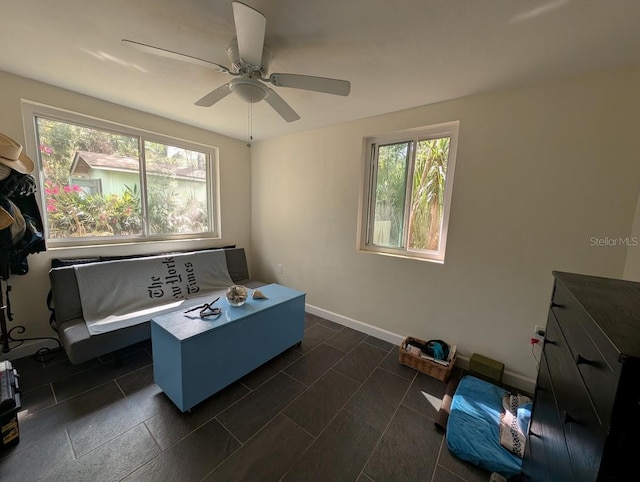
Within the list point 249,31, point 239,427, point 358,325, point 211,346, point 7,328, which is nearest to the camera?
point 249,31

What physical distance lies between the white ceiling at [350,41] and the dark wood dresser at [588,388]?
1.32 metres

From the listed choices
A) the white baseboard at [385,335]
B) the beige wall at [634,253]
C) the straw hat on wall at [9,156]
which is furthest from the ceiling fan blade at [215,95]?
the beige wall at [634,253]

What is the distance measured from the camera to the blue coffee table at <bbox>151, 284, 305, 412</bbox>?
5.05 ft

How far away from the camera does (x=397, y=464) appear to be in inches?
53.3

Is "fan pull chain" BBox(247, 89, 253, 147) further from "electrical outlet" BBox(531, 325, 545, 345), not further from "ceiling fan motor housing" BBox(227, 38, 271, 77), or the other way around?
"electrical outlet" BBox(531, 325, 545, 345)

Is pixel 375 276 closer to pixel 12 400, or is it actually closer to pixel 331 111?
pixel 331 111

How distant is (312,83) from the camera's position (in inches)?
56.8

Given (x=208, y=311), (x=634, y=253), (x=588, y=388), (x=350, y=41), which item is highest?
(x=350, y=41)

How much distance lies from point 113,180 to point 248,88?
80.3 inches

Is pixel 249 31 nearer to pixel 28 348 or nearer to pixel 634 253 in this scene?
pixel 634 253

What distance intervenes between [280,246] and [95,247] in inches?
80.3

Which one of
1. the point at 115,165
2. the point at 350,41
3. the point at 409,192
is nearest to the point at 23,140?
the point at 115,165

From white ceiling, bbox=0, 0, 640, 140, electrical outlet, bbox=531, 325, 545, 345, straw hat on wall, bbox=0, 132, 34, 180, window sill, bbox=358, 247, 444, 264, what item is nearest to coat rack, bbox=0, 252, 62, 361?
straw hat on wall, bbox=0, 132, 34, 180

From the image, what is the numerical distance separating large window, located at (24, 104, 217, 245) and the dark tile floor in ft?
4.27
